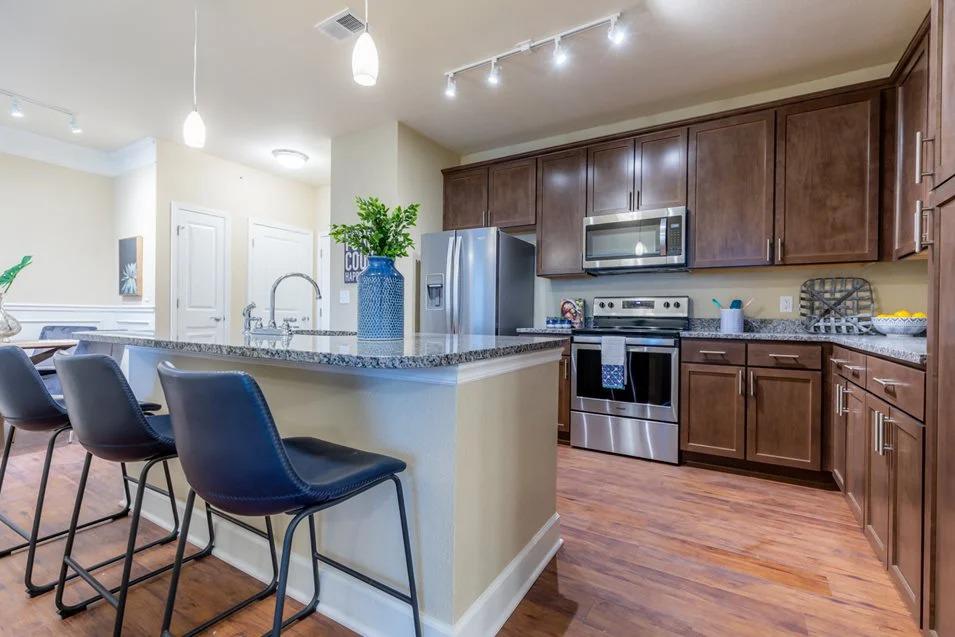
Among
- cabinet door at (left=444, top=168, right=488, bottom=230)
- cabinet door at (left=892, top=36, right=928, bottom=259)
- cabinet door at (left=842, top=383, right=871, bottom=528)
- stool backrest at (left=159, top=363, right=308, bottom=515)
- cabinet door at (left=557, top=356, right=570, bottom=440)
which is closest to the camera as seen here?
stool backrest at (left=159, top=363, right=308, bottom=515)

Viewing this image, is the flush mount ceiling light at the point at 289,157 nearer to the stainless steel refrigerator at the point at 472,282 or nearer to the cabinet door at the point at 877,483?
the stainless steel refrigerator at the point at 472,282

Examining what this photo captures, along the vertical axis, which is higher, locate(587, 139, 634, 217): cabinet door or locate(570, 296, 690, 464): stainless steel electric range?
locate(587, 139, 634, 217): cabinet door

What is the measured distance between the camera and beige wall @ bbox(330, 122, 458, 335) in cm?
382

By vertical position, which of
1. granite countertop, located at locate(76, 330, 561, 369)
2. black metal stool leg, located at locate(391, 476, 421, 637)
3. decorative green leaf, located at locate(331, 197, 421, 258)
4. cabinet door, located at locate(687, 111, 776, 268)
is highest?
cabinet door, located at locate(687, 111, 776, 268)

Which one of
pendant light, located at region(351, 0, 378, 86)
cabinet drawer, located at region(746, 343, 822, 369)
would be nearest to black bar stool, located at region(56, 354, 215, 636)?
pendant light, located at region(351, 0, 378, 86)

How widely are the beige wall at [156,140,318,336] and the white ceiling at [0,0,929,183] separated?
0.50 m

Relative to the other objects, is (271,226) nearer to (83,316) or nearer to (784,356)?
(83,316)

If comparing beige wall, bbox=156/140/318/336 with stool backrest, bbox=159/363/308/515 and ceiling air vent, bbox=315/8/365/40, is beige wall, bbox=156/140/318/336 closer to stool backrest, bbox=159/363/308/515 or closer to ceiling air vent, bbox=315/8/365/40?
ceiling air vent, bbox=315/8/365/40

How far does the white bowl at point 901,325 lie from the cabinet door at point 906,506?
98 centimetres

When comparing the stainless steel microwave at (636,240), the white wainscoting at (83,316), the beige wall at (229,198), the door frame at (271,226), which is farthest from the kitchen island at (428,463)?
the door frame at (271,226)

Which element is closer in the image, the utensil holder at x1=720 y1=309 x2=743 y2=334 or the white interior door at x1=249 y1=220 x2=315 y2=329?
the utensil holder at x1=720 y1=309 x2=743 y2=334

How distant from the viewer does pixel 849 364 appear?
215cm

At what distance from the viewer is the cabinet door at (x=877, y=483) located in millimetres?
1672

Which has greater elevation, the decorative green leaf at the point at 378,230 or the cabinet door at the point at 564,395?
the decorative green leaf at the point at 378,230
